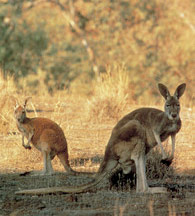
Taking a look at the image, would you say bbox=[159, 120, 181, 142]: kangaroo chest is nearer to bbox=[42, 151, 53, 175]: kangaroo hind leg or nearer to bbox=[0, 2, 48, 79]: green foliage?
bbox=[42, 151, 53, 175]: kangaroo hind leg

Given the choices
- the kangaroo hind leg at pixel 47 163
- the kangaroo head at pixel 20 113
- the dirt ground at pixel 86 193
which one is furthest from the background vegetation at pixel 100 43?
the kangaroo hind leg at pixel 47 163

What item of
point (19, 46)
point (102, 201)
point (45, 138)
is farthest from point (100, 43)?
point (102, 201)

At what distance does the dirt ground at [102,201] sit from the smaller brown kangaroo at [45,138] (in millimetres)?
432

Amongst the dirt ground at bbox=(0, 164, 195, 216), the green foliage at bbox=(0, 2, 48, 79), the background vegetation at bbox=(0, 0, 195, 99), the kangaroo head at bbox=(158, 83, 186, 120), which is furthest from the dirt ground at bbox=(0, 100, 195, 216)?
the background vegetation at bbox=(0, 0, 195, 99)

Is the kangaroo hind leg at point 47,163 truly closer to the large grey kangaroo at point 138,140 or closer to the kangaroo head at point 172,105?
the large grey kangaroo at point 138,140

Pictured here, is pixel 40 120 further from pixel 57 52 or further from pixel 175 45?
pixel 57 52

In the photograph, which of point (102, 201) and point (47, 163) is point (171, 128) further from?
point (47, 163)

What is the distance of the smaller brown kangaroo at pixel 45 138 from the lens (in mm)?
6512

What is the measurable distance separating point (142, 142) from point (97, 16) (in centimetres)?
2489

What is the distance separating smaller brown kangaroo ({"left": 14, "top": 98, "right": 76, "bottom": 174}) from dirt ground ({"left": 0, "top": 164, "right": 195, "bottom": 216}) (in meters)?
0.43

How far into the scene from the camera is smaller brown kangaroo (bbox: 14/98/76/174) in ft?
21.4

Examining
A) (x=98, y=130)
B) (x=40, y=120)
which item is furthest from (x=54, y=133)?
(x=98, y=130)

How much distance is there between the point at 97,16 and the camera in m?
29.6

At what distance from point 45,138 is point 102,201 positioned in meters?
1.54
